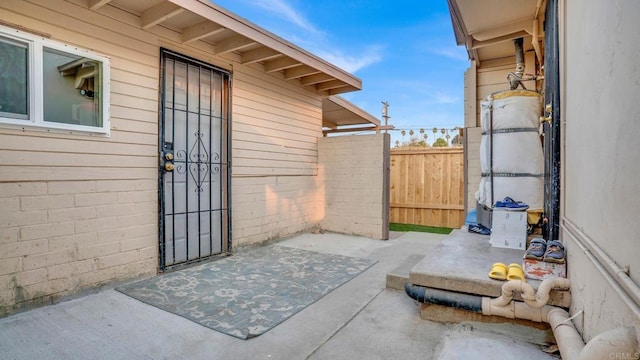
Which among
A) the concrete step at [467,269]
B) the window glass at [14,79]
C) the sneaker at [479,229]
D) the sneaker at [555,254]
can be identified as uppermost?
the window glass at [14,79]

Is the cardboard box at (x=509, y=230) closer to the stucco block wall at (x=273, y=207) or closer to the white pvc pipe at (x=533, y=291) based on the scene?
the white pvc pipe at (x=533, y=291)

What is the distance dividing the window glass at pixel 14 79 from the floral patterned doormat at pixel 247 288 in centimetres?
175

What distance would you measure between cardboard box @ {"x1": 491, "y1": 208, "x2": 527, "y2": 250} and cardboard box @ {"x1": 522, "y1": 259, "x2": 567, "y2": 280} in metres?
0.87

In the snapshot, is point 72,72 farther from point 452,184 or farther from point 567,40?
point 452,184

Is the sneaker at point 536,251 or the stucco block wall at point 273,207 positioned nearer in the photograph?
the sneaker at point 536,251

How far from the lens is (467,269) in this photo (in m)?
2.47

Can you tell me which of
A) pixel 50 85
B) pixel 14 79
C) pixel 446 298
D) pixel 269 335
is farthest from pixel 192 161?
pixel 446 298

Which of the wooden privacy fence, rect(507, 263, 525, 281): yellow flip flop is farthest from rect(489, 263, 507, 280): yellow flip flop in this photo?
the wooden privacy fence

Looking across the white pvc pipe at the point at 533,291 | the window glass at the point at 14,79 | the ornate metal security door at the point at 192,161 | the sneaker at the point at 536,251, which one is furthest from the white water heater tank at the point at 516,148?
the window glass at the point at 14,79

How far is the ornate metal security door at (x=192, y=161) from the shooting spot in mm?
3660

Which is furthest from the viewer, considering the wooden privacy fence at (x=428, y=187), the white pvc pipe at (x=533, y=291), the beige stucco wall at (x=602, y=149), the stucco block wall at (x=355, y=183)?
the wooden privacy fence at (x=428, y=187)

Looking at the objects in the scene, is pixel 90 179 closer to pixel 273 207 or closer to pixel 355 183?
pixel 273 207

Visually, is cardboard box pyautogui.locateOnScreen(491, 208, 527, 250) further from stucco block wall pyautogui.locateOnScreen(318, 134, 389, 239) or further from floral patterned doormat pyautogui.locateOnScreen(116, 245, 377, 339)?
stucco block wall pyautogui.locateOnScreen(318, 134, 389, 239)

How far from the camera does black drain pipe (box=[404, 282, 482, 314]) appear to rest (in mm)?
2225
